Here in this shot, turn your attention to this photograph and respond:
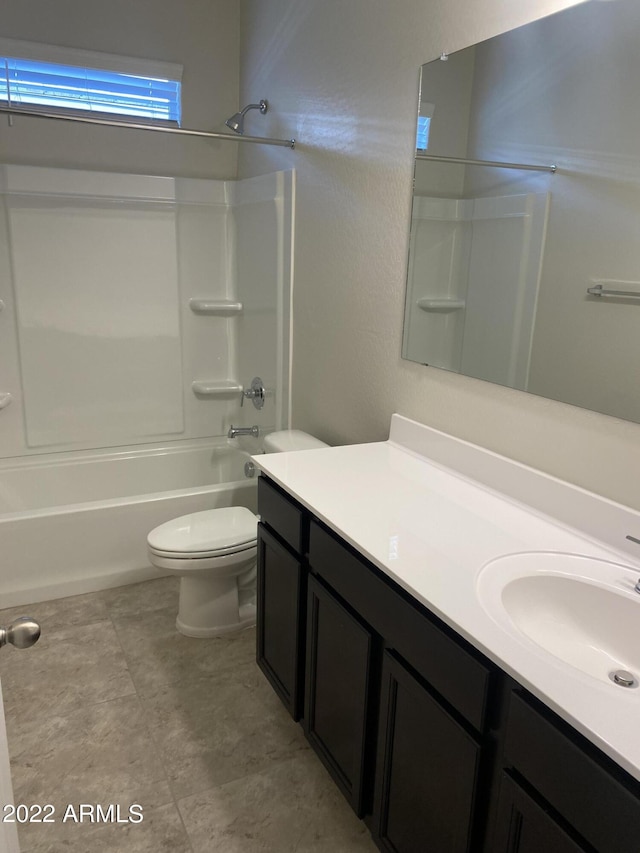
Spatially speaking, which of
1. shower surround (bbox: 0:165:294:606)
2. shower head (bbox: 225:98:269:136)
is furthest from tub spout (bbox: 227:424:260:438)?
shower head (bbox: 225:98:269:136)

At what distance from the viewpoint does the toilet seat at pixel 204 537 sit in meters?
2.37

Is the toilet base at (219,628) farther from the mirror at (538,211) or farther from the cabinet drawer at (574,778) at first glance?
the cabinet drawer at (574,778)

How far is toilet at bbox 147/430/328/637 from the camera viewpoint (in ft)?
7.79

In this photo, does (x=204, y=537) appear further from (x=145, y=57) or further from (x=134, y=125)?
(x=145, y=57)

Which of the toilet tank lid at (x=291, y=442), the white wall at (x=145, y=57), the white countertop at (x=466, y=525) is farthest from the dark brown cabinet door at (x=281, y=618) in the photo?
the white wall at (x=145, y=57)

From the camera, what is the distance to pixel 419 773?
4.21ft

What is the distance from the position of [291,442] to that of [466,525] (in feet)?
3.72

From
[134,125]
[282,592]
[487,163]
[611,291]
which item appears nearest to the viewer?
[611,291]

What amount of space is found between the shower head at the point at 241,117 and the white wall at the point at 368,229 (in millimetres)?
42

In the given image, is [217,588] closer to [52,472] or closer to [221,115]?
[52,472]

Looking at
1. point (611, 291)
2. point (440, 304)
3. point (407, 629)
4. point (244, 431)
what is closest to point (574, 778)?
point (407, 629)

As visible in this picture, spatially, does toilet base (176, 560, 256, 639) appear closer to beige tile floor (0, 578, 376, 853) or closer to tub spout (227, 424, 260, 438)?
beige tile floor (0, 578, 376, 853)

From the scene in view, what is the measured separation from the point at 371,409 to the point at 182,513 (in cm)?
113

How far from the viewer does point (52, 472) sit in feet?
10.6
